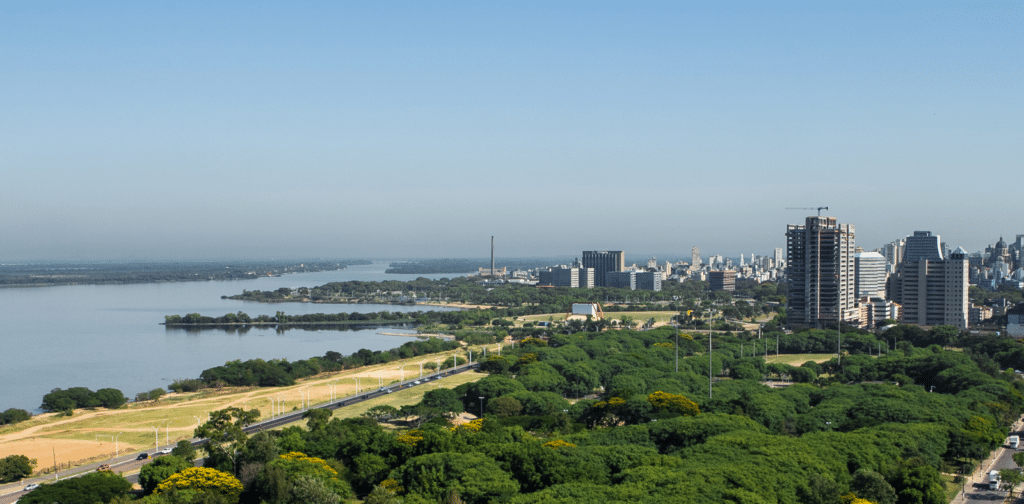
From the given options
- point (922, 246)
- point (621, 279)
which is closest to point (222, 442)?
point (922, 246)

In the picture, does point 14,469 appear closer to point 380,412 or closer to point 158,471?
point 158,471

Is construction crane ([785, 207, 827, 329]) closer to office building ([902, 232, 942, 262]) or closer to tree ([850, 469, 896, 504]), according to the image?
Result: office building ([902, 232, 942, 262])

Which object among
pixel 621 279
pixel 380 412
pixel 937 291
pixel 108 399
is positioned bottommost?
pixel 108 399

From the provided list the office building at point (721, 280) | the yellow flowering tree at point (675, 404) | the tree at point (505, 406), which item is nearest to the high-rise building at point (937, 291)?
the yellow flowering tree at point (675, 404)

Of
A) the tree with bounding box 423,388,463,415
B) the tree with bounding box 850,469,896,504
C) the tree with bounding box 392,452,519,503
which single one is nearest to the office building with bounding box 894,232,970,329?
the tree with bounding box 423,388,463,415

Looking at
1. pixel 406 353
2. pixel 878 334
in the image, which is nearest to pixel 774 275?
pixel 878 334

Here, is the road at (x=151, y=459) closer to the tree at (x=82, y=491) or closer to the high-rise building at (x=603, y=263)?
the tree at (x=82, y=491)
